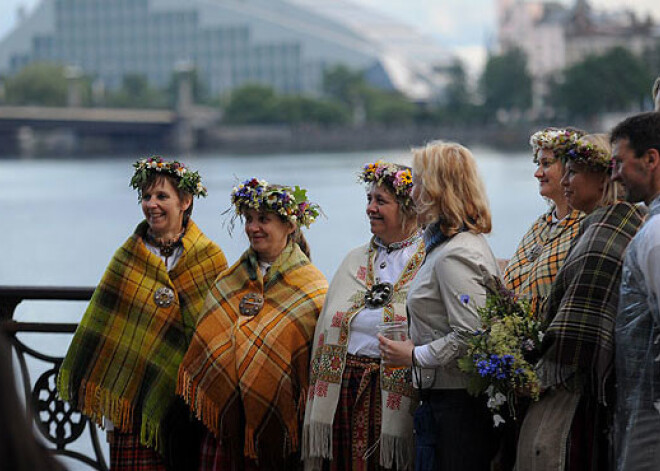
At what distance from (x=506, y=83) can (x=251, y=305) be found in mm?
93367

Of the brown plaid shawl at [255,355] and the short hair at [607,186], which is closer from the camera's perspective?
the short hair at [607,186]

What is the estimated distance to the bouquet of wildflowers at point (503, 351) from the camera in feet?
10.3

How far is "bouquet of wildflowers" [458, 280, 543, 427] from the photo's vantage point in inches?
123

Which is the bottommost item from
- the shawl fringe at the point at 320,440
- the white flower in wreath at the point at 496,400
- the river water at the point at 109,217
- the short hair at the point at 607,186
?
the shawl fringe at the point at 320,440

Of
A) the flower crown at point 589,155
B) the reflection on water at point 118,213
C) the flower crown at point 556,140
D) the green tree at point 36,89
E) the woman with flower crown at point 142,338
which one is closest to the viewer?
the flower crown at point 589,155

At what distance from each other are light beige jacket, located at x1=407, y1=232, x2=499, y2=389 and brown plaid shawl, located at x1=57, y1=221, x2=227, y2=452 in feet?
3.41

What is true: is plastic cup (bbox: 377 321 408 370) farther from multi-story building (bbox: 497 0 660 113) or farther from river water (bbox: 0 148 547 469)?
multi-story building (bbox: 497 0 660 113)

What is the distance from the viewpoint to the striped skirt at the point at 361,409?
3.61m

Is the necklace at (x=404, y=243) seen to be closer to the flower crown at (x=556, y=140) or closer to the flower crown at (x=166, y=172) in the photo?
the flower crown at (x=556, y=140)

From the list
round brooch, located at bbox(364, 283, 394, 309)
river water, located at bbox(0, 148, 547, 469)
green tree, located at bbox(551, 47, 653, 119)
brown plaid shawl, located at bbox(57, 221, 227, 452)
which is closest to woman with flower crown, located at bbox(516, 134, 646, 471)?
round brooch, located at bbox(364, 283, 394, 309)

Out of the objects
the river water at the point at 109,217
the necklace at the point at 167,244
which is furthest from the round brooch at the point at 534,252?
the river water at the point at 109,217

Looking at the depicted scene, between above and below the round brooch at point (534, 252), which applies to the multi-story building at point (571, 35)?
above

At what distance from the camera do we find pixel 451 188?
10.7 feet

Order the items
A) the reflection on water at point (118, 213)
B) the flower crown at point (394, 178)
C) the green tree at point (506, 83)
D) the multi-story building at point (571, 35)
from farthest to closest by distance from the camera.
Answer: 1. the multi-story building at point (571, 35)
2. the green tree at point (506, 83)
3. the reflection on water at point (118, 213)
4. the flower crown at point (394, 178)
